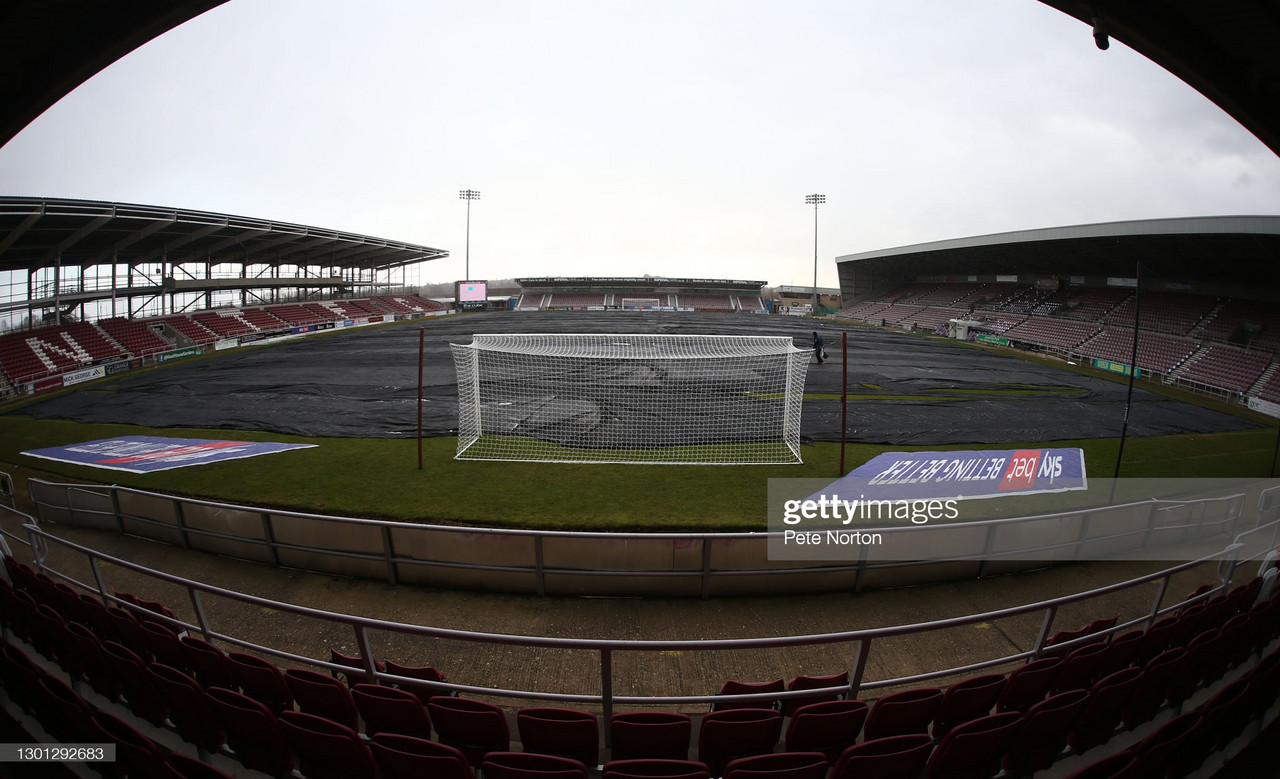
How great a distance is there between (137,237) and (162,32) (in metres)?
32.0

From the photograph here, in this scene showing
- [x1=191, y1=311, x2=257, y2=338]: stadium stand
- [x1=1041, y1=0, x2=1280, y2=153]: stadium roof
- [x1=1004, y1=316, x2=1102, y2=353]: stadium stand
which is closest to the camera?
[x1=1041, y1=0, x2=1280, y2=153]: stadium roof

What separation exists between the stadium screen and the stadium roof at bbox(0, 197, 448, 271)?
17.9m

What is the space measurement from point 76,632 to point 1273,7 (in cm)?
1158

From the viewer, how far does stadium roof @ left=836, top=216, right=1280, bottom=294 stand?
2445cm

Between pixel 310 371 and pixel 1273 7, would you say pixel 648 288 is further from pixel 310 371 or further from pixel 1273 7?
pixel 1273 7

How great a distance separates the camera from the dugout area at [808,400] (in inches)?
562

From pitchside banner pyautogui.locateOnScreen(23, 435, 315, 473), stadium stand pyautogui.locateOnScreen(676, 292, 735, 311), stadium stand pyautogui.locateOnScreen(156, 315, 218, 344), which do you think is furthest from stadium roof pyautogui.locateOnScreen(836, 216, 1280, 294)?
stadium stand pyautogui.locateOnScreen(156, 315, 218, 344)

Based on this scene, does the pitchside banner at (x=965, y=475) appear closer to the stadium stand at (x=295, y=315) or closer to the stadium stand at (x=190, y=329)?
the stadium stand at (x=190, y=329)

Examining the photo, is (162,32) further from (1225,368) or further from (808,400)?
(1225,368)

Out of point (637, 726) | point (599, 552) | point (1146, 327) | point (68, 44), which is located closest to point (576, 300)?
point (1146, 327)

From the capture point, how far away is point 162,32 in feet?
18.8

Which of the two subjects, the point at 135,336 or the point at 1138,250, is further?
the point at 1138,250

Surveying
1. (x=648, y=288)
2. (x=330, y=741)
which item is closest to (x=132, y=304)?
(x=330, y=741)

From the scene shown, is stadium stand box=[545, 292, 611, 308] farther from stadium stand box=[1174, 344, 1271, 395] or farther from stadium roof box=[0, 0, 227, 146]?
stadium roof box=[0, 0, 227, 146]
